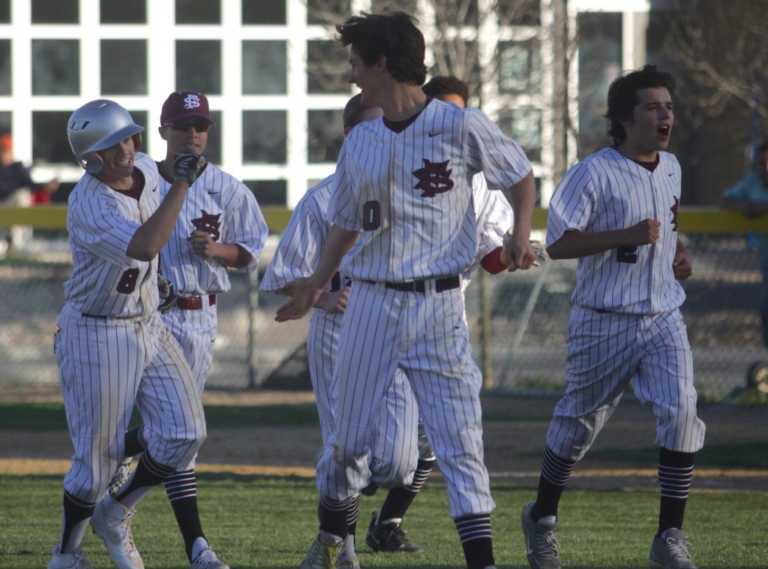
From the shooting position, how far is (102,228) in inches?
255

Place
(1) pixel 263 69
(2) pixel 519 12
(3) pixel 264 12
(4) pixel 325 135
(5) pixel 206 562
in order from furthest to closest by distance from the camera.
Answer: (1) pixel 263 69 < (3) pixel 264 12 < (4) pixel 325 135 < (2) pixel 519 12 < (5) pixel 206 562

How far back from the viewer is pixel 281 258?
7.51 meters

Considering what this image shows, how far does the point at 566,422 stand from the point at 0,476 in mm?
4765

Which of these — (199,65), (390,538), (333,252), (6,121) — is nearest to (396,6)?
(390,538)

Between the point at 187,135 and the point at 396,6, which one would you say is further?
the point at 396,6

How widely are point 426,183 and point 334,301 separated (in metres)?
1.29

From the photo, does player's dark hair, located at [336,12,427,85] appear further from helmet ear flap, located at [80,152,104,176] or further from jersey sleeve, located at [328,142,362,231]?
helmet ear flap, located at [80,152,104,176]

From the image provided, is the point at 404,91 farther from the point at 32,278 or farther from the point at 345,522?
the point at 32,278

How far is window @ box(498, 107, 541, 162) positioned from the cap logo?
10185 mm

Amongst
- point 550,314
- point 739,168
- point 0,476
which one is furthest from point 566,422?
point 739,168

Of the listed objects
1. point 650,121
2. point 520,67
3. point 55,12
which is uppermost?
point 55,12

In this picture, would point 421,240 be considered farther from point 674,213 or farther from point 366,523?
point 366,523

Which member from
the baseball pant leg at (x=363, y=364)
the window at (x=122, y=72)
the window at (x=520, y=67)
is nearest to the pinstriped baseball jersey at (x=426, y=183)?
the baseball pant leg at (x=363, y=364)

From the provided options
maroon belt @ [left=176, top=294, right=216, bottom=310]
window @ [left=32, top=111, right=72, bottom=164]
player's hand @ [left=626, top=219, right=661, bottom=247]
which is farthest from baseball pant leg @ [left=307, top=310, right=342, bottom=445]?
window @ [left=32, top=111, right=72, bottom=164]
